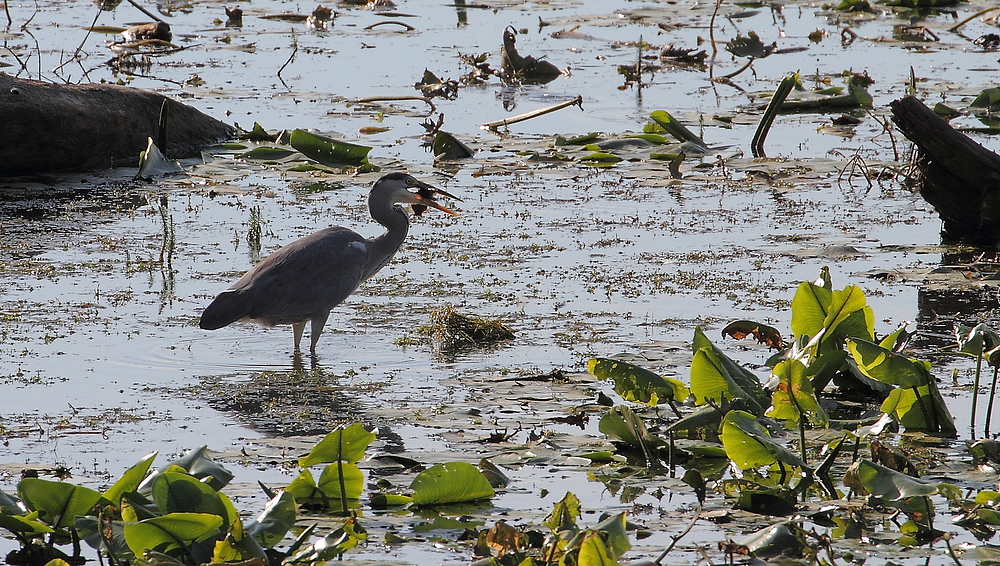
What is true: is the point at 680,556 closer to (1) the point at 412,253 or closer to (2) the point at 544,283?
(2) the point at 544,283

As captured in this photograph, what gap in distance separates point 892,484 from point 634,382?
143 cm

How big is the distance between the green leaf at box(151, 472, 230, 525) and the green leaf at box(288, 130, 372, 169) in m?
7.22

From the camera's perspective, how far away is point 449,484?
14.9 ft

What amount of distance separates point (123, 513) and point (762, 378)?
346 cm

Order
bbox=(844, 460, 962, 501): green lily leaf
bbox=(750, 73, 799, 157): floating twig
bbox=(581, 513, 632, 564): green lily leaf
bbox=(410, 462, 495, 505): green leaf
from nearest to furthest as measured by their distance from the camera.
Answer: bbox=(581, 513, 632, 564): green lily leaf → bbox=(844, 460, 962, 501): green lily leaf → bbox=(410, 462, 495, 505): green leaf → bbox=(750, 73, 799, 157): floating twig

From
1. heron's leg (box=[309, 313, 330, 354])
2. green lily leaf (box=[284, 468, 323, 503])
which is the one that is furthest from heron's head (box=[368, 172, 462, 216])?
green lily leaf (box=[284, 468, 323, 503])

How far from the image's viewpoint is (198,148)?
39.0 ft

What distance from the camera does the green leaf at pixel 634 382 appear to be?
5.48 metres

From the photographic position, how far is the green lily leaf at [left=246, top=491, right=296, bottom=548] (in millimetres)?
3914

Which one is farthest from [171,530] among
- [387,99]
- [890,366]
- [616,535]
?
[387,99]

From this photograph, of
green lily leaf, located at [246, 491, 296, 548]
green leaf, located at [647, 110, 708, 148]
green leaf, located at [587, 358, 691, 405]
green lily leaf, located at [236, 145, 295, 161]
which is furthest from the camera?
green leaf, located at [647, 110, 708, 148]

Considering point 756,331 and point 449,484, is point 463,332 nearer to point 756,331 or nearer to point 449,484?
point 756,331

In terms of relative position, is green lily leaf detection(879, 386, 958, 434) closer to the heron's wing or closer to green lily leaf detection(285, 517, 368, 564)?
green lily leaf detection(285, 517, 368, 564)

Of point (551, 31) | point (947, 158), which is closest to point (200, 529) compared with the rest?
point (947, 158)
